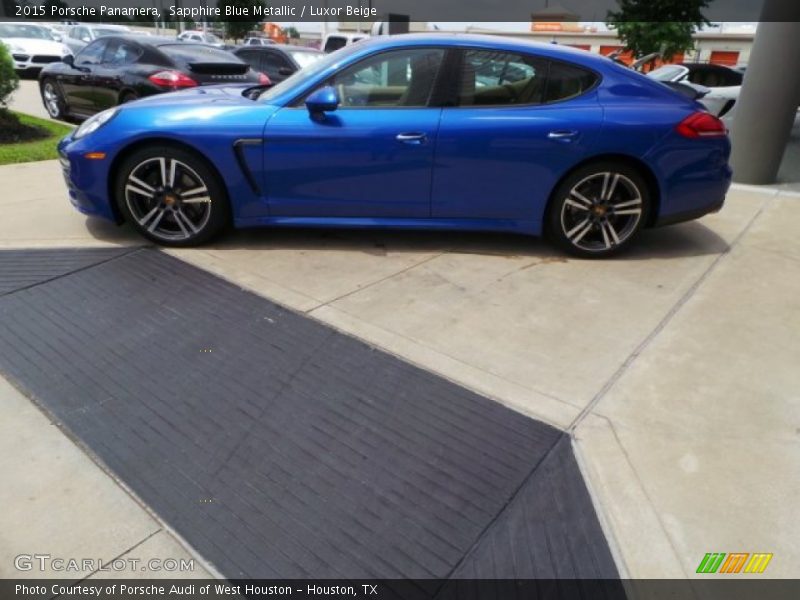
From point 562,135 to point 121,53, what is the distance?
294 inches

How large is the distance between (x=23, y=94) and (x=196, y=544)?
14680mm

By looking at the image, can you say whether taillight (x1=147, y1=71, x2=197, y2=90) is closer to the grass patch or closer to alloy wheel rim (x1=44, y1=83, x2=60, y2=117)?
the grass patch

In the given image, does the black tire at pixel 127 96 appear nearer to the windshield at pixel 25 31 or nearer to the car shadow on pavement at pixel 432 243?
the car shadow on pavement at pixel 432 243

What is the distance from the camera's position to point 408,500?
212cm

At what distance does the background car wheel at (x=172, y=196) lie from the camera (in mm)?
3967

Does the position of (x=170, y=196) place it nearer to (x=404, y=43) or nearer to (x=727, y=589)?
(x=404, y=43)

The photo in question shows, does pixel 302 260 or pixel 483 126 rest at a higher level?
pixel 483 126

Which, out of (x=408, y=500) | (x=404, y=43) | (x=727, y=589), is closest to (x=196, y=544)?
(x=408, y=500)

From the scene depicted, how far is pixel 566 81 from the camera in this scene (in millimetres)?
4070

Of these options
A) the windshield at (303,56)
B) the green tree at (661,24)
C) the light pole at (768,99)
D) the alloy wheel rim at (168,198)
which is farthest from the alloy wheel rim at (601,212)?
the green tree at (661,24)

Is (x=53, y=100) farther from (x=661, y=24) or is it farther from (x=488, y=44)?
(x=661, y=24)

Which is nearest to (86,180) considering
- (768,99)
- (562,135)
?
(562,135)

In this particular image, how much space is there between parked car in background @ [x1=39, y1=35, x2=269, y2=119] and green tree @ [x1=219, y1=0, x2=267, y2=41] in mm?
36575

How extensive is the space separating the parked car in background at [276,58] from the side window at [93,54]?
2430 mm
